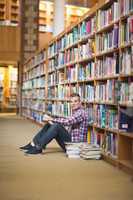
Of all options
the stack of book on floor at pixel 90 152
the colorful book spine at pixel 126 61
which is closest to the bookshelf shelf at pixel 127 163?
the stack of book on floor at pixel 90 152

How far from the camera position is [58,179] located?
203 inches

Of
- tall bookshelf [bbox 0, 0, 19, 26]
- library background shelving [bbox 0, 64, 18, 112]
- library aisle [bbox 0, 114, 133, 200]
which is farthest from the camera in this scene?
library background shelving [bbox 0, 64, 18, 112]

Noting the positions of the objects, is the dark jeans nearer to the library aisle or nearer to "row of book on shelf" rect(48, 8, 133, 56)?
the library aisle

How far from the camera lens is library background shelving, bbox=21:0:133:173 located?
228 inches

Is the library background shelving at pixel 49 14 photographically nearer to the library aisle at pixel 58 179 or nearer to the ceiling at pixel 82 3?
the ceiling at pixel 82 3

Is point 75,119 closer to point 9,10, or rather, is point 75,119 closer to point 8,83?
point 9,10

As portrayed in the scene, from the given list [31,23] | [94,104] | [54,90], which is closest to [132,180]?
[94,104]

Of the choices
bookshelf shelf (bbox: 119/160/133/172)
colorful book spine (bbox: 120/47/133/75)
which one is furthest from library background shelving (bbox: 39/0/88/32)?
bookshelf shelf (bbox: 119/160/133/172)

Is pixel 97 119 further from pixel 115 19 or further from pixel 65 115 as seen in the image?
pixel 65 115

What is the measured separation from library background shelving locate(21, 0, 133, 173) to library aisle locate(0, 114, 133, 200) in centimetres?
40

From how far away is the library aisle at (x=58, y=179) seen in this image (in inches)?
173

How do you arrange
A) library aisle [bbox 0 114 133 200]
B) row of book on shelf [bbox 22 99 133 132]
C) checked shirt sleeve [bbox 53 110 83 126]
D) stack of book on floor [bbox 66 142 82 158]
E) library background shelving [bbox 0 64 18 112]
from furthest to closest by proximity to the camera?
library background shelving [bbox 0 64 18 112] < checked shirt sleeve [bbox 53 110 83 126] < stack of book on floor [bbox 66 142 82 158] < row of book on shelf [bbox 22 99 133 132] < library aisle [bbox 0 114 133 200]

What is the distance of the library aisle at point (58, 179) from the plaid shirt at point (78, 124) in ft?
1.26

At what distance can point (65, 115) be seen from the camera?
30.8 ft
